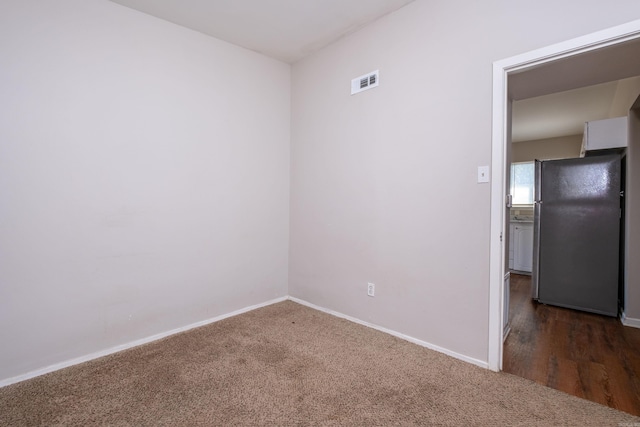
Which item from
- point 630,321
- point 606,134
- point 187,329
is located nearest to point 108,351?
point 187,329

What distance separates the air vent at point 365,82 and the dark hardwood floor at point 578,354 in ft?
8.08

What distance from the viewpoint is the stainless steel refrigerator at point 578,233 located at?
3234mm

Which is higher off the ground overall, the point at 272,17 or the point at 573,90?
→ the point at 272,17

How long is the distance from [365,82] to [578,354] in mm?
2846

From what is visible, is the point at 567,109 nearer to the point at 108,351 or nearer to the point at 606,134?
the point at 606,134

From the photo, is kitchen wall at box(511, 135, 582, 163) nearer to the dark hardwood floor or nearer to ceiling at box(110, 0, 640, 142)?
the dark hardwood floor

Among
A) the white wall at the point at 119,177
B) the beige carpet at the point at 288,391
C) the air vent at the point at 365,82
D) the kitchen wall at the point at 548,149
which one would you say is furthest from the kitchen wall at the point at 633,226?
the white wall at the point at 119,177

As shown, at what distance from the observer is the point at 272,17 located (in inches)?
98.9

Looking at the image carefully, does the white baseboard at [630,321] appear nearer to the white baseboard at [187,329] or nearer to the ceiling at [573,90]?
the white baseboard at [187,329]

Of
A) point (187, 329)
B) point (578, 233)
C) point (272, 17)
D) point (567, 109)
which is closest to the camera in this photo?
point (272, 17)

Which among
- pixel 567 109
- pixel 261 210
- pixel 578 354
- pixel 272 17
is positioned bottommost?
pixel 578 354

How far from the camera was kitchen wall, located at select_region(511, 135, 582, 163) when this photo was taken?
587cm

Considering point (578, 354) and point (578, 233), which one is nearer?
point (578, 354)

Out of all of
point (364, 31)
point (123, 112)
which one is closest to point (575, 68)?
point (364, 31)
